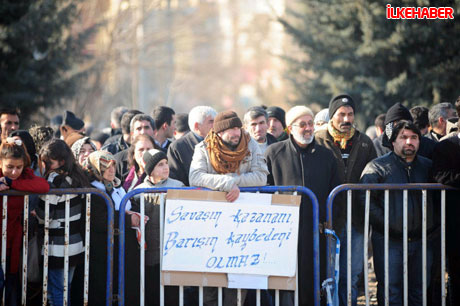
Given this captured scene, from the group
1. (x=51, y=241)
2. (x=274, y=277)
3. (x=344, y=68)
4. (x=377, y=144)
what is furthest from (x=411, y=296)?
(x=344, y=68)

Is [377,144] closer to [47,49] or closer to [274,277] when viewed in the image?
[274,277]

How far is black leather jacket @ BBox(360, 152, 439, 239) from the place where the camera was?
618cm

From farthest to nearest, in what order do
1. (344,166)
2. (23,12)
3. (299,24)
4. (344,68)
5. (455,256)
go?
(299,24)
(344,68)
(23,12)
(344,166)
(455,256)

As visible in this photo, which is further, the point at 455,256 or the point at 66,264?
the point at 455,256

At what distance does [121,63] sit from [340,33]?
1453 cm

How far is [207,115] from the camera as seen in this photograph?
25.3ft

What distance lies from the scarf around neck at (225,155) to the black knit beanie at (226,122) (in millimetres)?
97

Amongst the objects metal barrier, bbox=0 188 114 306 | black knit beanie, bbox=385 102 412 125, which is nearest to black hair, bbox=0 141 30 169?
metal barrier, bbox=0 188 114 306

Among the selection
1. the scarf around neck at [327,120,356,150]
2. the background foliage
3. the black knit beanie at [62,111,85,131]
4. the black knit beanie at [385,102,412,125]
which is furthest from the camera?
the background foliage

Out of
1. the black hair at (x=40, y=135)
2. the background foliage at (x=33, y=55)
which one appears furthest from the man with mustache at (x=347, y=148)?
the background foliage at (x=33, y=55)

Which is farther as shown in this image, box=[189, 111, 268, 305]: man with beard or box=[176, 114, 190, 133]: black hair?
box=[176, 114, 190, 133]: black hair

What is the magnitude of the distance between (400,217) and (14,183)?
3669 millimetres

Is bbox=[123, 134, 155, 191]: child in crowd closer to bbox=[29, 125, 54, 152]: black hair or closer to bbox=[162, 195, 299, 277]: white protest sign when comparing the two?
bbox=[162, 195, 299, 277]: white protest sign

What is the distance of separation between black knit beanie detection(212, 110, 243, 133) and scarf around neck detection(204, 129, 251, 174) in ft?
0.32
